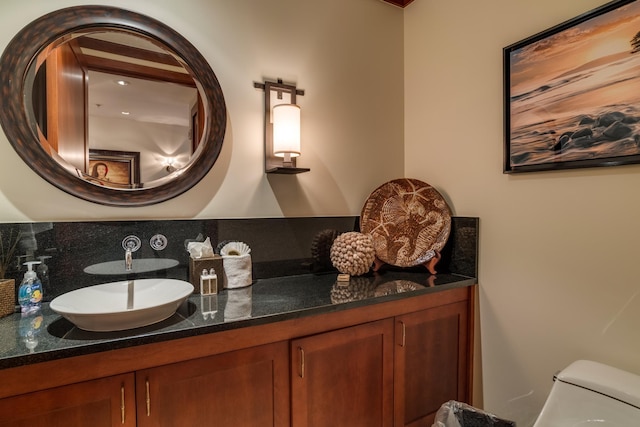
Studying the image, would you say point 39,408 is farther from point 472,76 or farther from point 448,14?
point 448,14

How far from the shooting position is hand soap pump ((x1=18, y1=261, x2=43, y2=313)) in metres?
1.20

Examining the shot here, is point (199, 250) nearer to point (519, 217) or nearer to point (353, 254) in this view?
point (353, 254)

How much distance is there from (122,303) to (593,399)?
68.6 inches

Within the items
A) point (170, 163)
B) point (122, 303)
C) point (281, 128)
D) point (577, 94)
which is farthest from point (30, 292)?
point (577, 94)

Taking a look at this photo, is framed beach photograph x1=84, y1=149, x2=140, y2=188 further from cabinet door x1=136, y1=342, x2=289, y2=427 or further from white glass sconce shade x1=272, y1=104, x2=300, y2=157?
cabinet door x1=136, y1=342, x2=289, y2=427

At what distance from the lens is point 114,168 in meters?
1.45

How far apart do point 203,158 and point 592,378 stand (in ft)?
5.86

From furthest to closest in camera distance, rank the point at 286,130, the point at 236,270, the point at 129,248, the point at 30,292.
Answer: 1. the point at 286,130
2. the point at 236,270
3. the point at 129,248
4. the point at 30,292

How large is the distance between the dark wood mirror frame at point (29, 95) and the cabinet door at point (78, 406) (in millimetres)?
768

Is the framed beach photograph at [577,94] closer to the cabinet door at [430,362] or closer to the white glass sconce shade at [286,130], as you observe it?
the cabinet door at [430,362]

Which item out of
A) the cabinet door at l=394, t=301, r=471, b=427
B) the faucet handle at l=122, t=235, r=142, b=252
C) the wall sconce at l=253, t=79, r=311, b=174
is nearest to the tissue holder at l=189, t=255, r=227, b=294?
the faucet handle at l=122, t=235, r=142, b=252

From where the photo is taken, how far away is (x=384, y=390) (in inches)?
57.8

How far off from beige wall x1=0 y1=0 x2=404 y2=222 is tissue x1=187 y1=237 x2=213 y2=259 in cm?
16

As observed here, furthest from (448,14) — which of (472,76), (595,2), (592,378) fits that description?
(592,378)
